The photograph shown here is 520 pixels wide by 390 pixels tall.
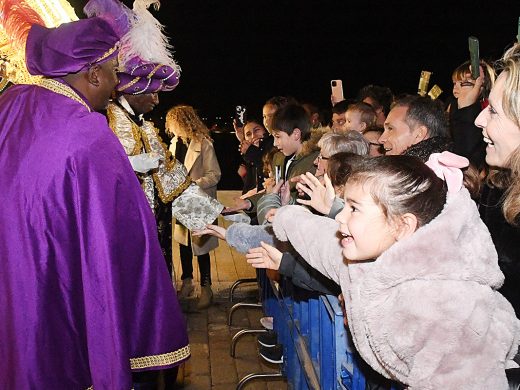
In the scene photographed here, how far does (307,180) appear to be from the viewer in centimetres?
294

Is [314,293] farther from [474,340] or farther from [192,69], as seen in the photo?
[192,69]

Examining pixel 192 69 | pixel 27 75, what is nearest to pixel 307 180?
pixel 27 75

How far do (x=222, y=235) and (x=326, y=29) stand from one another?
12695 millimetres

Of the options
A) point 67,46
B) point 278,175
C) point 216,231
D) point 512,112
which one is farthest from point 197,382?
point 512,112

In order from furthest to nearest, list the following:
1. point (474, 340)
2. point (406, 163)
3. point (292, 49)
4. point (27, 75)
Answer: point (292, 49) → point (27, 75) → point (406, 163) → point (474, 340)

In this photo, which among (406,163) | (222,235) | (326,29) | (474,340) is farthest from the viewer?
(326,29)

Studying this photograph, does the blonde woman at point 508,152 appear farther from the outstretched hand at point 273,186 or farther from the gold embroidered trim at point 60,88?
the outstretched hand at point 273,186

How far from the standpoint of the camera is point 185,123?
6758 mm

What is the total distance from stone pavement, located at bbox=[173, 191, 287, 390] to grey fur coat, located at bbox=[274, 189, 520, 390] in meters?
3.04

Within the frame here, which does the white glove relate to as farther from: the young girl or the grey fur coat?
the grey fur coat

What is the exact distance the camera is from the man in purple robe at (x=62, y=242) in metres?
2.48

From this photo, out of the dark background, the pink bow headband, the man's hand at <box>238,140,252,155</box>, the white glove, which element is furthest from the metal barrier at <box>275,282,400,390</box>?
the dark background

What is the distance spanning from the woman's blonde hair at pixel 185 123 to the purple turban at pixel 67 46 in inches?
156

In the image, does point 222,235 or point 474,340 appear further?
point 222,235
